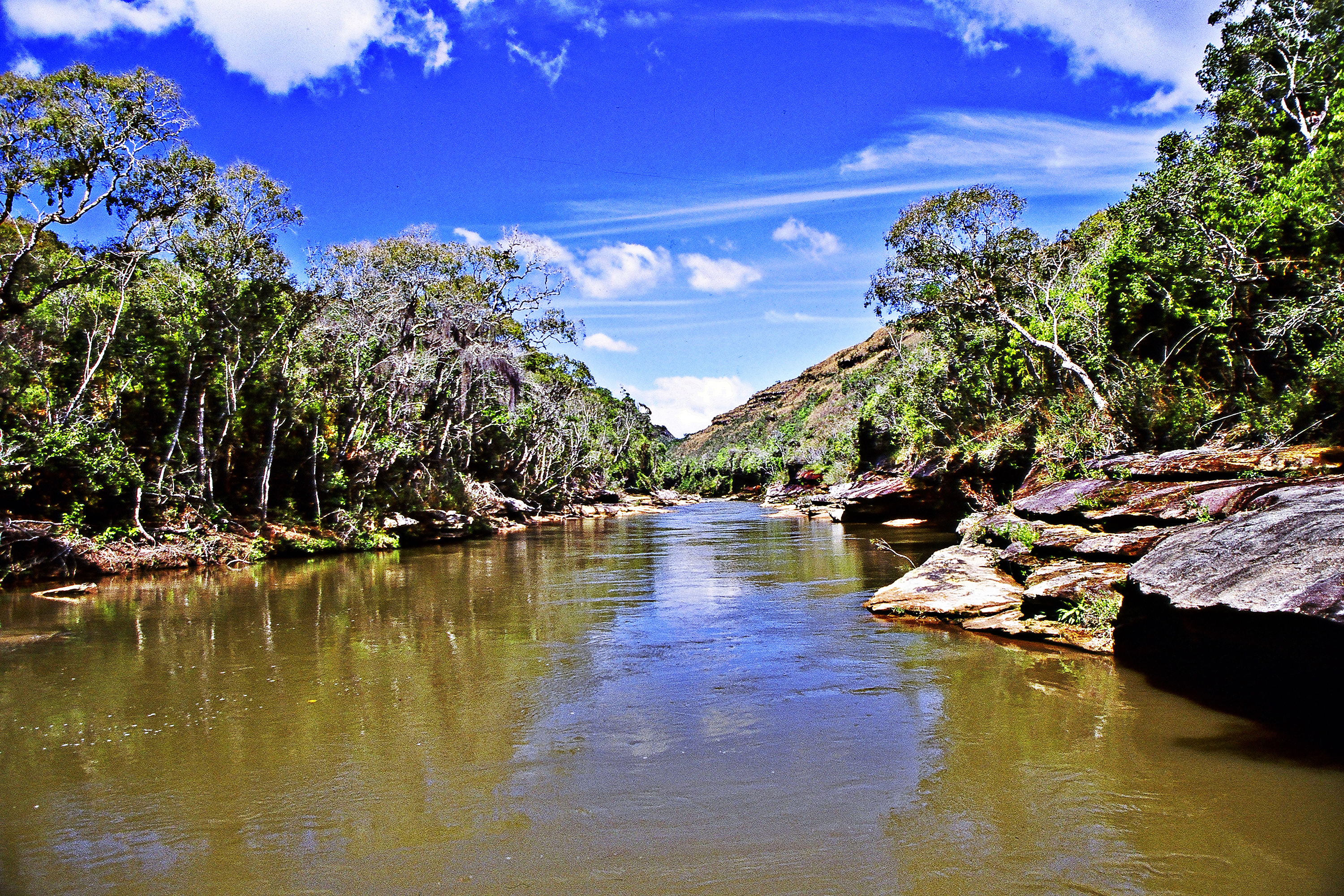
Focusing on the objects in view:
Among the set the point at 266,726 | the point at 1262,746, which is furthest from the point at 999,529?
the point at 266,726

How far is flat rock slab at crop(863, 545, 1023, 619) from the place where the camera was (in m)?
11.0

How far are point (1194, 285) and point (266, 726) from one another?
1921cm

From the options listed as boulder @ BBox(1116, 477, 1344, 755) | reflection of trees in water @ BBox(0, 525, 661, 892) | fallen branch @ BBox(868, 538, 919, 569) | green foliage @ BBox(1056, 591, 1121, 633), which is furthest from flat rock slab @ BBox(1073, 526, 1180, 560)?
reflection of trees in water @ BBox(0, 525, 661, 892)

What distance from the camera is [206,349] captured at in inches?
820

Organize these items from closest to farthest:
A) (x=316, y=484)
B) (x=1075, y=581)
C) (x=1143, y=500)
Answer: (x=1075, y=581) → (x=1143, y=500) → (x=316, y=484)

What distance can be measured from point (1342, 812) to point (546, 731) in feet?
19.4

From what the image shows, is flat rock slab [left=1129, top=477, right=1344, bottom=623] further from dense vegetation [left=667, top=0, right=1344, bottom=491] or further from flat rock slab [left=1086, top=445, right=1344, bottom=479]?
dense vegetation [left=667, top=0, right=1344, bottom=491]

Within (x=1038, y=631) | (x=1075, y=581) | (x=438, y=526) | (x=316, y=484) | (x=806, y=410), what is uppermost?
(x=806, y=410)

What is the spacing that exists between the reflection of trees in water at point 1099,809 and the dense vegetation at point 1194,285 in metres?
8.18

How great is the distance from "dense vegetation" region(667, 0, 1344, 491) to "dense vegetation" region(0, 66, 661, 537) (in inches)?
661

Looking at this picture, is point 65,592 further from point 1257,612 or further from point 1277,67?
point 1277,67

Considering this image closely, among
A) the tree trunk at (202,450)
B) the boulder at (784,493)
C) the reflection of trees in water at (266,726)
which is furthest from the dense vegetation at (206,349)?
the boulder at (784,493)

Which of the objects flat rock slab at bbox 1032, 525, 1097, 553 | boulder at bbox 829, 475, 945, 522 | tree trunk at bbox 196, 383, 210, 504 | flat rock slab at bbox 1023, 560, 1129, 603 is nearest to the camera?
flat rock slab at bbox 1023, 560, 1129, 603

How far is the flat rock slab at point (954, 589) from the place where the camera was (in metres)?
11.0
